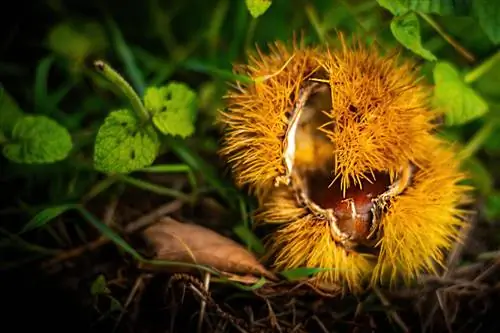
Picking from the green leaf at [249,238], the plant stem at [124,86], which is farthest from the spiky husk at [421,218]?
the plant stem at [124,86]

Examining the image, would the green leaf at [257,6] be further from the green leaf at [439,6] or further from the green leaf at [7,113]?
the green leaf at [7,113]

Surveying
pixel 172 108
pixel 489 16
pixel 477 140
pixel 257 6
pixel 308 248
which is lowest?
pixel 308 248

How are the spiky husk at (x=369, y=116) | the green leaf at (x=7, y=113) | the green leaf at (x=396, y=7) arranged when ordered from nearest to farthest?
the spiky husk at (x=369, y=116)
the green leaf at (x=396, y=7)
the green leaf at (x=7, y=113)

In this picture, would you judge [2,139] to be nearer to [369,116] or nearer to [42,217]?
[42,217]

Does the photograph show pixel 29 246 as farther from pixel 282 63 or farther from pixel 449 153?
pixel 449 153

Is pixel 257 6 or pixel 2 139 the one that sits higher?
pixel 257 6

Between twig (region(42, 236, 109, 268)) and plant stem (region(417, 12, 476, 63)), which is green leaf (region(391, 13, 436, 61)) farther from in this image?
twig (region(42, 236, 109, 268))

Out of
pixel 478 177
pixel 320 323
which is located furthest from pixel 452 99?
pixel 320 323
